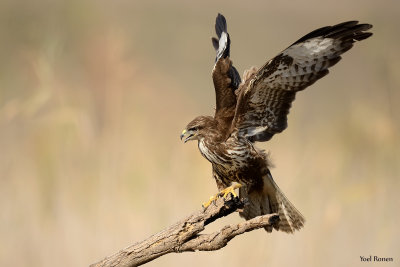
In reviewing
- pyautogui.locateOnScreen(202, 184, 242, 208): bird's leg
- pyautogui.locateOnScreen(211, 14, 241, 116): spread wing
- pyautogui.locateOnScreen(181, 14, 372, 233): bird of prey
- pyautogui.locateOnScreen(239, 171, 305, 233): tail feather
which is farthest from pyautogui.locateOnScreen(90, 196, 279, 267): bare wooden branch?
pyautogui.locateOnScreen(211, 14, 241, 116): spread wing

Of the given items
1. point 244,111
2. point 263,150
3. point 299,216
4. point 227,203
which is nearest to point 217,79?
point 244,111

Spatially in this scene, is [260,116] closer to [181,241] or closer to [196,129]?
[196,129]

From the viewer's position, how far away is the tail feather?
4445 millimetres

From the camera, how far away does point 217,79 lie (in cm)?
445

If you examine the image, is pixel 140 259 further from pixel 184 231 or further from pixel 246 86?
pixel 246 86

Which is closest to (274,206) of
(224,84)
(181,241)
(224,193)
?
(224,193)

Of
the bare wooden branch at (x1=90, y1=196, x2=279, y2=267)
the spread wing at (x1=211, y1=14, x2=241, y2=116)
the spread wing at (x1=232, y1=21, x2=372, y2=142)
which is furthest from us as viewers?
the spread wing at (x1=211, y1=14, x2=241, y2=116)

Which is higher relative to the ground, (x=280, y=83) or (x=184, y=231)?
(x=280, y=83)

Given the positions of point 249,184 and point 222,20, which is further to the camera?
point 222,20

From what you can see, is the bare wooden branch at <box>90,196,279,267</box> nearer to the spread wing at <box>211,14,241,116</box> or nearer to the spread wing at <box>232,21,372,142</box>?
the spread wing at <box>232,21,372,142</box>

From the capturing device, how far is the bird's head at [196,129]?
4.17 metres

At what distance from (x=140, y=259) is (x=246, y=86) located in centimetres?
146

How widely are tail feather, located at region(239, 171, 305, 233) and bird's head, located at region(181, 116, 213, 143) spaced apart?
59cm

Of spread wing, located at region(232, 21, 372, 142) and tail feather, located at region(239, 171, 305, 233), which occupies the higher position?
spread wing, located at region(232, 21, 372, 142)
